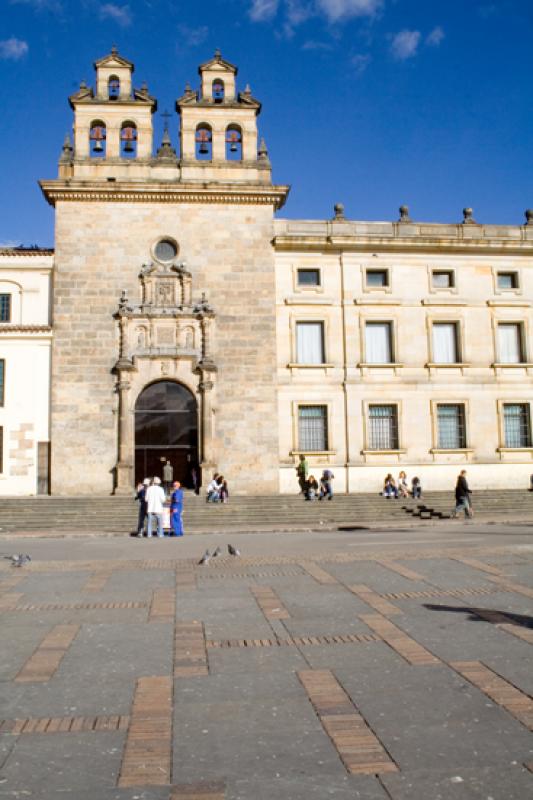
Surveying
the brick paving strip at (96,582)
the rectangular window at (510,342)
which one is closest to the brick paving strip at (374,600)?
the brick paving strip at (96,582)

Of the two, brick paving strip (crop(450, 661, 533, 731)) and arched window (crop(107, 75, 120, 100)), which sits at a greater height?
arched window (crop(107, 75, 120, 100))

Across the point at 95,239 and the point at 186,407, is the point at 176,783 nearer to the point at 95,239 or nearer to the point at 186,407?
the point at 186,407

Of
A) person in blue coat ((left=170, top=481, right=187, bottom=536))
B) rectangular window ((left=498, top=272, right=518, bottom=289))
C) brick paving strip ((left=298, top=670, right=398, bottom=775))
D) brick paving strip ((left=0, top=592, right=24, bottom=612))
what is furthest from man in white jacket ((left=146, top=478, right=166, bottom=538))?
rectangular window ((left=498, top=272, right=518, bottom=289))

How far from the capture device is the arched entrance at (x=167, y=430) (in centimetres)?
2995

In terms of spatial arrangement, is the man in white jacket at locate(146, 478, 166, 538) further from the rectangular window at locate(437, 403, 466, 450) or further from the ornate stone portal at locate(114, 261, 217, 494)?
the rectangular window at locate(437, 403, 466, 450)

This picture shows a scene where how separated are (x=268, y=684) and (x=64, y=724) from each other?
1.88 metres

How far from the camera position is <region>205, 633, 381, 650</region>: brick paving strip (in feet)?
25.9

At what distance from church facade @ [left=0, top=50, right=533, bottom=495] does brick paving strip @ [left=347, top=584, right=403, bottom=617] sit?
60.9 feet

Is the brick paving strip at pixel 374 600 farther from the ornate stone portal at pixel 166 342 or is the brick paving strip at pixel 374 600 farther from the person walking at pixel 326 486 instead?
the ornate stone portal at pixel 166 342

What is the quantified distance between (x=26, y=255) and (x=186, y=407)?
955 cm

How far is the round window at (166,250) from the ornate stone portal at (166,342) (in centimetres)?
36

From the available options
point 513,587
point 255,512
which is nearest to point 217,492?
point 255,512

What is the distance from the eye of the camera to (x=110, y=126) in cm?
3102

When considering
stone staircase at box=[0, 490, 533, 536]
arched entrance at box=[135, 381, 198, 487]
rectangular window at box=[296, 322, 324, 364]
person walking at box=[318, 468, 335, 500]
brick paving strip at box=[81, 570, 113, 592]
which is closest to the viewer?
brick paving strip at box=[81, 570, 113, 592]
